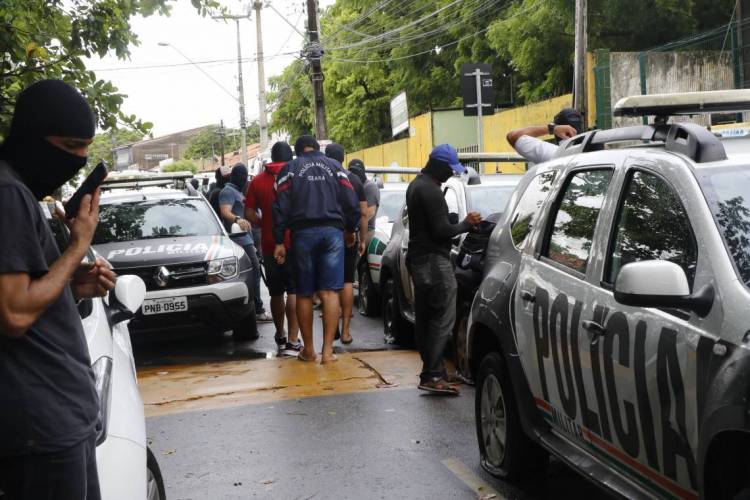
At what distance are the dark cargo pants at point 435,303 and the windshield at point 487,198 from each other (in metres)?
1.56

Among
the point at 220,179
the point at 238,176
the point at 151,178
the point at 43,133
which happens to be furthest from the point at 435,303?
the point at 220,179

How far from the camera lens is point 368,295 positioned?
12.1 metres

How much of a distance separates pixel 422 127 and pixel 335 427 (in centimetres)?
2866

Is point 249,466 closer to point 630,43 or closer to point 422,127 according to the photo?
point 630,43

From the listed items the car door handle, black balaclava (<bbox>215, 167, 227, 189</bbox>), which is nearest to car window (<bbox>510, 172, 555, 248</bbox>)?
the car door handle

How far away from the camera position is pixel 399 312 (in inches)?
377

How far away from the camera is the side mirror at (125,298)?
152 inches

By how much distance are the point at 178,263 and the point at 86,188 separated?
706 cm

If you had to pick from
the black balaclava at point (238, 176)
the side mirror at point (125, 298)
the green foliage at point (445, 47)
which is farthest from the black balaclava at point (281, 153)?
the green foliage at point (445, 47)

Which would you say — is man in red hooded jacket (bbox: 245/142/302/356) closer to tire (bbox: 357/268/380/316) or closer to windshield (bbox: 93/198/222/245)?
windshield (bbox: 93/198/222/245)

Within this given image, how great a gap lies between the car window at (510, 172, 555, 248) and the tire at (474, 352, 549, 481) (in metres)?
0.68

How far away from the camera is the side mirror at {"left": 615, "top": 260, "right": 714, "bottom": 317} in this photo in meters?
3.17

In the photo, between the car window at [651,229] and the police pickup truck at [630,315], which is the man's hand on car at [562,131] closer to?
the police pickup truck at [630,315]

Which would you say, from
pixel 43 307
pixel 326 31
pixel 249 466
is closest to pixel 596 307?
pixel 43 307
